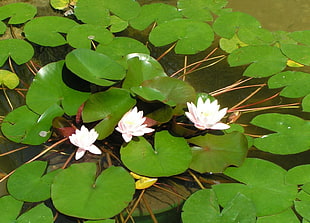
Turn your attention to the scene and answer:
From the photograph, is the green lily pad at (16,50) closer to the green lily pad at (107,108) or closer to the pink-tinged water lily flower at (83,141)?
the green lily pad at (107,108)

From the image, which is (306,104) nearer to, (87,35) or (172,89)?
(172,89)

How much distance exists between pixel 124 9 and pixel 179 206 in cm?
145

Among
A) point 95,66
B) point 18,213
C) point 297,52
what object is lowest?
point 18,213

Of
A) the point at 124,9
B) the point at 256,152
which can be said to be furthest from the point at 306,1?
the point at 256,152

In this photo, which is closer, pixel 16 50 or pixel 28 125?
pixel 28 125

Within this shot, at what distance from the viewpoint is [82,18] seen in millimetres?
2531

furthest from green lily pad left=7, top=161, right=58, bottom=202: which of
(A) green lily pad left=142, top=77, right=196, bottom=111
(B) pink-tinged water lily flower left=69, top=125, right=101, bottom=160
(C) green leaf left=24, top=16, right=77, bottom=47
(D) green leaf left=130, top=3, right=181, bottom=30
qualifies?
(D) green leaf left=130, top=3, right=181, bottom=30

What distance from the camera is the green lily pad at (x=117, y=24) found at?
247 centimetres

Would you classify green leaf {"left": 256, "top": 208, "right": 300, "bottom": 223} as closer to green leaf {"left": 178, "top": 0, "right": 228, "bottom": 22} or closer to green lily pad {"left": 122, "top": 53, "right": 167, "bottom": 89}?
green lily pad {"left": 122, "top": 53, "right": 167, "bottom": 89}

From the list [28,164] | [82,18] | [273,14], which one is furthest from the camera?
[273,14]

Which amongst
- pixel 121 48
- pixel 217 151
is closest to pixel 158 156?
pixel 217 151

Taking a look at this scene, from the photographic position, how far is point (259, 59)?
7.54ft

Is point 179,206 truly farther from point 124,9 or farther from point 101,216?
point 124,9

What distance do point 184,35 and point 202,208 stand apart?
3.93ft
